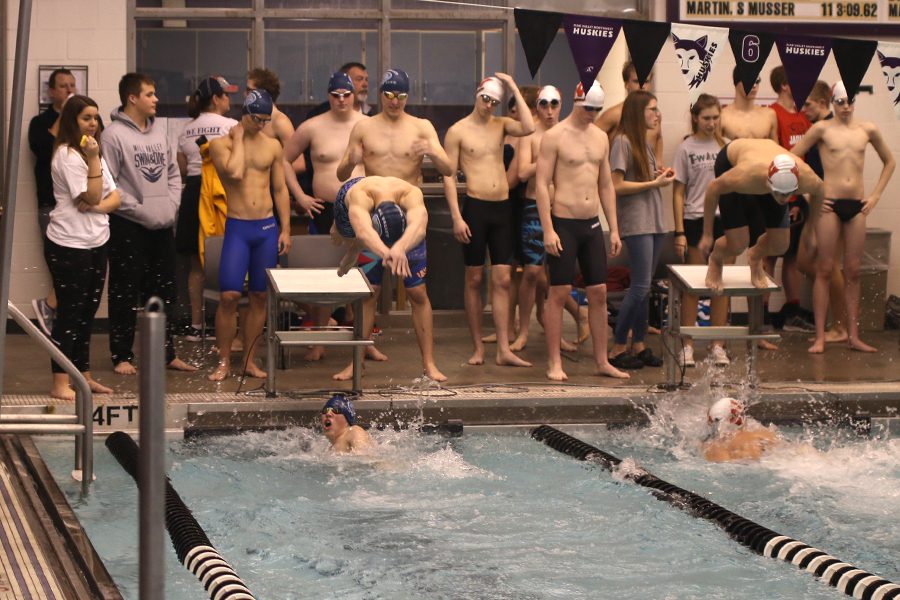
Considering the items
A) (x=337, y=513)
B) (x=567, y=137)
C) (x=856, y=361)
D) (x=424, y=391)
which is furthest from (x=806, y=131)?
(x=337, y=513)

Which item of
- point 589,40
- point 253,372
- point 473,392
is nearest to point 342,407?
point 473,392

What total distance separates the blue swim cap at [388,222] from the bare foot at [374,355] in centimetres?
216

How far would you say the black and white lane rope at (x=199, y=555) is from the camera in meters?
4.36

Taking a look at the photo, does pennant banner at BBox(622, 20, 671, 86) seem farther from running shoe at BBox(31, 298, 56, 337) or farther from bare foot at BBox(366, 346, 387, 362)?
running shoe at BBox(31, 298, 56, 337)

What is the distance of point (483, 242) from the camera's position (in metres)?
8.66

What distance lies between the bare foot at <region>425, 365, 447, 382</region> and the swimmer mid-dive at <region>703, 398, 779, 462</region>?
1.83 m

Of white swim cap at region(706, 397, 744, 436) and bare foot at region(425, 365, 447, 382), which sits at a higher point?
bare foot at region(425, 365, 447, 382)

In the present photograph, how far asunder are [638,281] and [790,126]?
2.29 m

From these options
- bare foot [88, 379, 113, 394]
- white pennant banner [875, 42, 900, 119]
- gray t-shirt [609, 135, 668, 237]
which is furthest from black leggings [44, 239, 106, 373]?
white pennant banner [875, 42, 900, 119]

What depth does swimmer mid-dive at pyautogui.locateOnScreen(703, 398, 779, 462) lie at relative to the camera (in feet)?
22.1

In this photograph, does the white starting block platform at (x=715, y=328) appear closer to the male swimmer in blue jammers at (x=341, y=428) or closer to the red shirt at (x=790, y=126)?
the red shirt at (x=790, y=126)

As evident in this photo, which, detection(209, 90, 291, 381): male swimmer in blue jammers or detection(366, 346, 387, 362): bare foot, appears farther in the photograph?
detection(366, 346, 387, 362): bare foot

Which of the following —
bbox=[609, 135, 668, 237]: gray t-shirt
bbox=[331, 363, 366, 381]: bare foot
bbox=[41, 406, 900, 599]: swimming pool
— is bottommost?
bbox=[41, 406, 900, 599]: swimming pool

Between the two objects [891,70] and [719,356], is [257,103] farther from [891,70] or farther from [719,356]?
[891,70]
